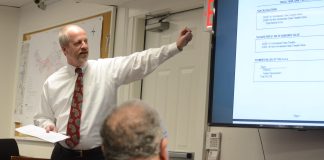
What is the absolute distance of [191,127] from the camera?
351cm

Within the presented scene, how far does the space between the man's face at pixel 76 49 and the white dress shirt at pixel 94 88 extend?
0.14 ft

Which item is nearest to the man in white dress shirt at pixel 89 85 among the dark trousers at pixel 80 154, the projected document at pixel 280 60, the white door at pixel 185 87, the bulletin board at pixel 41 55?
the dark trousers at pixel 80 154

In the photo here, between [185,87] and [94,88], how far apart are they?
103 cm

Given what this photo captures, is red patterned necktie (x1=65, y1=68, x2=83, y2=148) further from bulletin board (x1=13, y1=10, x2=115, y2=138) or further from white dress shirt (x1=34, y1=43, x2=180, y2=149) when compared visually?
bulletin board (x1=13, y1=10, x2=115, y2=138)

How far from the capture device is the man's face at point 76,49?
280cm

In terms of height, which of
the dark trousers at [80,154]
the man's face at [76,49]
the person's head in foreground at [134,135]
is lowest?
the dark trousers at [80,154]

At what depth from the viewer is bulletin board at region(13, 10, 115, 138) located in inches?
175

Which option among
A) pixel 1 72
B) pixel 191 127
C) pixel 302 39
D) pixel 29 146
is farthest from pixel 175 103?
pixel 1 72

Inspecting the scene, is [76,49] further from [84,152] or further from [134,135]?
[134,135]

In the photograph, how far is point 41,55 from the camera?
5422 mm

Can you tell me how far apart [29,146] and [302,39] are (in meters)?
3.95

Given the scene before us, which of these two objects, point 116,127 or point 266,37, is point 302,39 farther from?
point 116,127

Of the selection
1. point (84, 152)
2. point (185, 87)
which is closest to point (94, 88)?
point (84, 152)

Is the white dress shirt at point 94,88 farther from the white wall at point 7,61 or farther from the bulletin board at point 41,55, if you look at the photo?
the white wall at point 7,61
